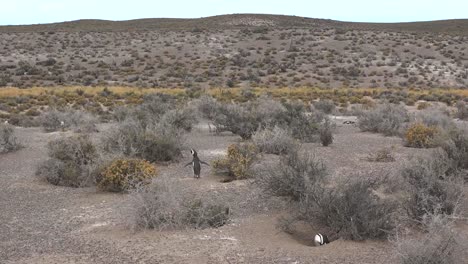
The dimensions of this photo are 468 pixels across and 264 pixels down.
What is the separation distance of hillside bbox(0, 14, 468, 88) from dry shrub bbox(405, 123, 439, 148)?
1233 inches

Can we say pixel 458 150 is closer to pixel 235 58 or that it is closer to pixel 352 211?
pixel 352 211

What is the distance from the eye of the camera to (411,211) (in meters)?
9.16

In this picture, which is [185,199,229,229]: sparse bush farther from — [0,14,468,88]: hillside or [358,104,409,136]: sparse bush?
[0,14,468,88]: hillside

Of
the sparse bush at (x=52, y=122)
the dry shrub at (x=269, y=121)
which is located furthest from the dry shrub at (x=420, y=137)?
the sparse bush at (x=52, y=122)

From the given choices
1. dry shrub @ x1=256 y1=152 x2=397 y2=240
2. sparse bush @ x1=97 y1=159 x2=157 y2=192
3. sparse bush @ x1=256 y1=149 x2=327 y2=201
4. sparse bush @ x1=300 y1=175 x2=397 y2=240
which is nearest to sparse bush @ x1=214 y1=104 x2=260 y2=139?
sparse bush @ x1=97 y1=159 x2=157 y2=192

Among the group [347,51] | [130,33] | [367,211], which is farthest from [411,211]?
[130,33]

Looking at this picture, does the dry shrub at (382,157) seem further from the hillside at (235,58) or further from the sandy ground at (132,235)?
the hillside at (235,58)

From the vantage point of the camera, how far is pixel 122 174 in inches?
461

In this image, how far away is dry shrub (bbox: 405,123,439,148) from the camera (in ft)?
56.3

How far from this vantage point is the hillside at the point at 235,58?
51094mm

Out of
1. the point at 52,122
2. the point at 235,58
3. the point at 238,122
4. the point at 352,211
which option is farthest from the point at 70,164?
the point at 235,58

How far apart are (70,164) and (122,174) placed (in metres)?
2.10

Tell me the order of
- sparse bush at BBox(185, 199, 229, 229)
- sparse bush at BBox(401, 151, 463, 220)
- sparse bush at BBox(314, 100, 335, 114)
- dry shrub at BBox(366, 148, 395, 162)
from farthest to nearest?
sparse bush at BBox(314, 100, 335, 114)
dry shrub at BBox(366, 148, 395, 162)
sparse bush at BBox(185, 199, 229, 229)
sparse bush at BBox(401, 151, 463, 220)

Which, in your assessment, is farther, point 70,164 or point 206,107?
point 206,107
